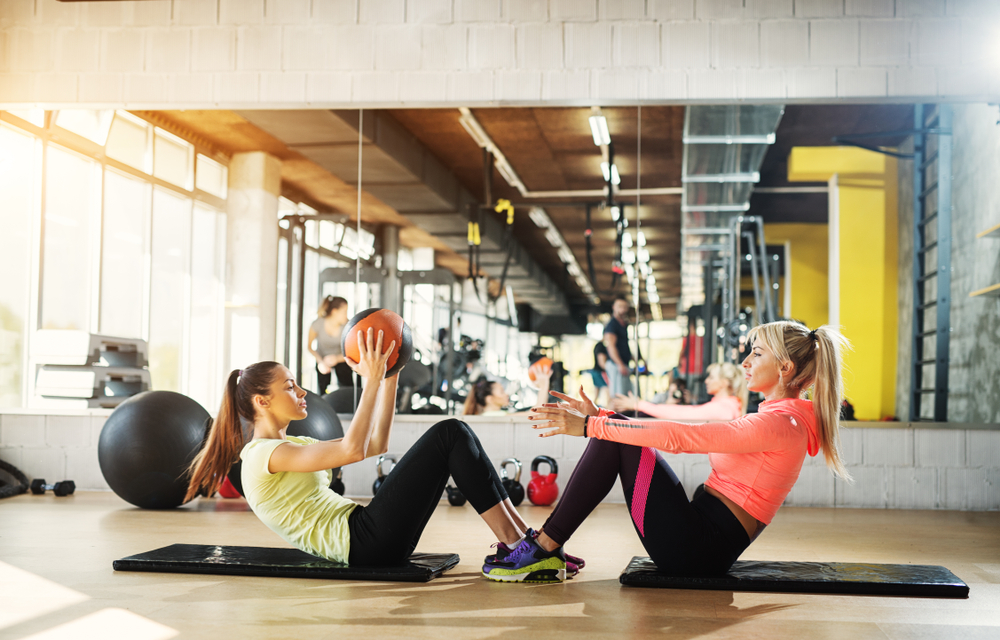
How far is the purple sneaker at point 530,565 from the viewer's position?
105 inches

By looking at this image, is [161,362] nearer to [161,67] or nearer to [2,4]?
[161,67]

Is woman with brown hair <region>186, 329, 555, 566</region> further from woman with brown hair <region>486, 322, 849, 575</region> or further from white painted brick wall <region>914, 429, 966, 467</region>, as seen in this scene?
white painted brick wall <region>914, 429, 966, 467</region>

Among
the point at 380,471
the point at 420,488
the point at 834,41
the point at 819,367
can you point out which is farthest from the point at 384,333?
the point at 834,41

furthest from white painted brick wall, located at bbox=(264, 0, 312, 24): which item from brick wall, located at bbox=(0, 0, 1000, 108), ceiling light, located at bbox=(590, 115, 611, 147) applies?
ceiling light, located at bbox=(590, 115, 611, 147)

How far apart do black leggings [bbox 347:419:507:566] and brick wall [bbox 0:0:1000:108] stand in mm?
2927

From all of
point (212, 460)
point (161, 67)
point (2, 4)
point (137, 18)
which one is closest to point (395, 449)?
point (212, 460)

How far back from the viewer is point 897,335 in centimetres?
516

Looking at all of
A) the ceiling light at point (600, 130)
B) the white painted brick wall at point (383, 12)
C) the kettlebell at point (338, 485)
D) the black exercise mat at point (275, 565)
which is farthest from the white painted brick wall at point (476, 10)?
the black exercise mat at point (275, 565)

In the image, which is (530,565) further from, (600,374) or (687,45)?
(687,45)

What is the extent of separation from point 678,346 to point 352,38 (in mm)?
2814

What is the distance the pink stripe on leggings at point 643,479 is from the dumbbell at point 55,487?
155 inches

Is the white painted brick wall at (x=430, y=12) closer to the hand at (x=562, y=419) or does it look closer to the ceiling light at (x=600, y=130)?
the ceiling light at (x=600, y=130)

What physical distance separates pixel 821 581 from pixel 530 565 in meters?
0.91

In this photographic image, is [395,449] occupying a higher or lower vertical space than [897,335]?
lower
